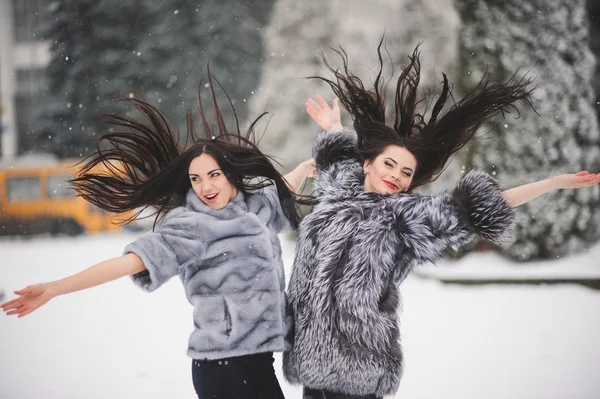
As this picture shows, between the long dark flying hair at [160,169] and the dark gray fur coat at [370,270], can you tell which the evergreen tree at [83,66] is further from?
the dark gray fur coat at [370,270]

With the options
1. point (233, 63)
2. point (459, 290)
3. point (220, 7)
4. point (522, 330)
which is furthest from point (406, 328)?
point (220, 7)

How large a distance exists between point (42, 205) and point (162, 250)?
830cm

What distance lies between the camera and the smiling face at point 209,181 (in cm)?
233

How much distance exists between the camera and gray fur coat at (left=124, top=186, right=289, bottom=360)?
2.21 meters

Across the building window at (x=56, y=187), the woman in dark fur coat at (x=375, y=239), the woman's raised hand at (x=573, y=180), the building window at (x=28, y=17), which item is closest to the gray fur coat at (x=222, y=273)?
the woman in dark fur coat at (x=375, y=239)

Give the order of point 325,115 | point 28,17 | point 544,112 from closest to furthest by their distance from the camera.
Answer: point 325,115
point 544,112
point 28,17

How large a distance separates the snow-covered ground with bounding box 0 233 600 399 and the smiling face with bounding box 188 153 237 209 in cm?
207

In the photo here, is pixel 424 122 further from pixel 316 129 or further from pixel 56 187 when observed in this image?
pixel 56 187

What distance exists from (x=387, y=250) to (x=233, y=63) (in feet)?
26.8

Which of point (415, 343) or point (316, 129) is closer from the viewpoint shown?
point (415, 343)

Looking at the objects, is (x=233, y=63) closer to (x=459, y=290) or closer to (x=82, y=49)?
(x=82, y=49)

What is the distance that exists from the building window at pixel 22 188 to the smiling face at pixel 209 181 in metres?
8.08

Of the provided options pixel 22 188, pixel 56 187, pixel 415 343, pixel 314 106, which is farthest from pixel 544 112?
pixel 22 188

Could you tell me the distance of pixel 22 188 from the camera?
9570 millimetres
